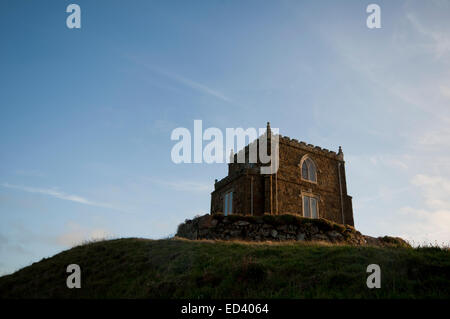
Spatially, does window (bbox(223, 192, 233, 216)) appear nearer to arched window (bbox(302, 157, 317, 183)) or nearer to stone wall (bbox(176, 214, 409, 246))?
stone wall (bbox(176, 214, 409, 246))

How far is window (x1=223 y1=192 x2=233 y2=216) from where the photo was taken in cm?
2622

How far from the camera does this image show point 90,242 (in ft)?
64.0

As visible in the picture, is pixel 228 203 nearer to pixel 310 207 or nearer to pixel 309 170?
pixel 310 207

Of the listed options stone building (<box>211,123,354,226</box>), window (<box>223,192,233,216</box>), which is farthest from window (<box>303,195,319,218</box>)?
window (<box>223,192,233,216</box>)

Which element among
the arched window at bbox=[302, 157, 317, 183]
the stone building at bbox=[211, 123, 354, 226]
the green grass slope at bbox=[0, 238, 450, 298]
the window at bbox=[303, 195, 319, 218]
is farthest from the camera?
the arched window at bbox=[302, 157, 317, 183]

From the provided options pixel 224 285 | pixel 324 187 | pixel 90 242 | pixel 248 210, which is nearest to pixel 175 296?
pixel 224 285

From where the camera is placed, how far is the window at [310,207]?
25.4 meters

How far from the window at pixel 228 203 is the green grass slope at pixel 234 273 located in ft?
32.8

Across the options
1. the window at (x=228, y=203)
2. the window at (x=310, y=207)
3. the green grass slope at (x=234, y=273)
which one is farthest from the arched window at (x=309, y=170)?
the green grass slope at (x=234, y=273)

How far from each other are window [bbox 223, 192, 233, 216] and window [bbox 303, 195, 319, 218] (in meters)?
5.52

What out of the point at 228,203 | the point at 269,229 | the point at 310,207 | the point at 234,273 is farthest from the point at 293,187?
the point at 234,273

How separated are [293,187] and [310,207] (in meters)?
2.05
